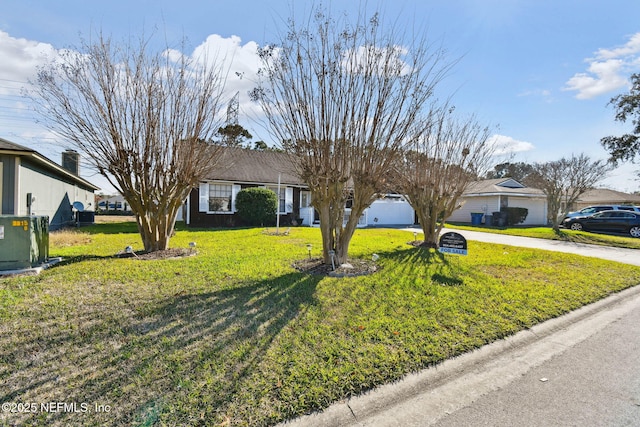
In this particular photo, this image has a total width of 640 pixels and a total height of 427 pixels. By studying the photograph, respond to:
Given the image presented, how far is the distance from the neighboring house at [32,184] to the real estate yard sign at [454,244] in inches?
379

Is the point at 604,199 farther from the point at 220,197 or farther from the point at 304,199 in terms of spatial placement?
the point at 220,197

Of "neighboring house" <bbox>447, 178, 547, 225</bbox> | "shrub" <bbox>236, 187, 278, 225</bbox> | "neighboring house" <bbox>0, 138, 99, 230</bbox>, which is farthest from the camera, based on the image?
"neighboring house" <bbox>447, 178, 547, 225</bbox>

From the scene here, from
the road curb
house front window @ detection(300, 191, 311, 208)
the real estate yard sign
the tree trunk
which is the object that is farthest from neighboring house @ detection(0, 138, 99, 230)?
house front window @ detection(300, 191, 311, 208)

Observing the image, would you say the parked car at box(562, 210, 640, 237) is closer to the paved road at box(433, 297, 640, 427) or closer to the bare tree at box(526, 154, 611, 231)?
the bare tree at box(526, 154, 611, 231)

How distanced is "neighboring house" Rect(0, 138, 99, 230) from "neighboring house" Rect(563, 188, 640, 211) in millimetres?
45237

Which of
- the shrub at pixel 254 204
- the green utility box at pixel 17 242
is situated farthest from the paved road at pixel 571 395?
the shrub at pixel 254 204

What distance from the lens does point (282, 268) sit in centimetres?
Result: 661

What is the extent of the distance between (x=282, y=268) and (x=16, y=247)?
485 centimetres

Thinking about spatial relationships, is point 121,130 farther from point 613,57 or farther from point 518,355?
point 613,57

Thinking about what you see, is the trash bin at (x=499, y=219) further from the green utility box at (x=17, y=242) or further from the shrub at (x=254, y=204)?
the green utility box at (x=17, y=242)

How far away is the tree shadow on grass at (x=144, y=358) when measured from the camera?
2.32 meters

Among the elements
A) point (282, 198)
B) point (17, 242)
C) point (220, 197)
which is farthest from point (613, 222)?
point (17, 242)

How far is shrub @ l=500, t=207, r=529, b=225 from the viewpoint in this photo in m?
22.8

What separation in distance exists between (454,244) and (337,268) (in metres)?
3.02
